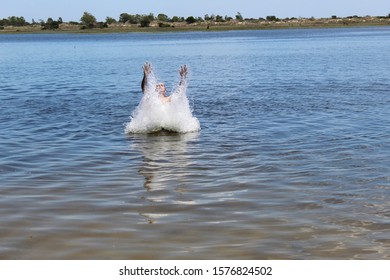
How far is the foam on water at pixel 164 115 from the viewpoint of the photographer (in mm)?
15992

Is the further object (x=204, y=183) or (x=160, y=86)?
(x=160, y=86)

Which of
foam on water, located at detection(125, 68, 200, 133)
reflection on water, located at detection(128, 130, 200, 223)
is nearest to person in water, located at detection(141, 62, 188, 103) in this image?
foam on water, located at detection(125, 68, 200, 133)

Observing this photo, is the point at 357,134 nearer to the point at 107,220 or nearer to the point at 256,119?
the point at 256,119

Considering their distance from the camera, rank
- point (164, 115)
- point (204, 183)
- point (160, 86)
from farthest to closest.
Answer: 1. point (160, 86)
2. point (164, 115)
3. point (204, 183)

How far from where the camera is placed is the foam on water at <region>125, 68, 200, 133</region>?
16.0 meters

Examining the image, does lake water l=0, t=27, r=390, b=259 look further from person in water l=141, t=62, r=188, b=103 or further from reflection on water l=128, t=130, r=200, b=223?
person in water l=141, t=62, r=188, b=103

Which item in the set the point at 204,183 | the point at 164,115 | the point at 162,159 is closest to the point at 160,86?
the point at 164,115

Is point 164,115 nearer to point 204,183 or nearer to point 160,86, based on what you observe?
point 160,86

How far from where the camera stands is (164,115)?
16.1m

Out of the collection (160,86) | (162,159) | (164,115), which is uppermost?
(160,86)

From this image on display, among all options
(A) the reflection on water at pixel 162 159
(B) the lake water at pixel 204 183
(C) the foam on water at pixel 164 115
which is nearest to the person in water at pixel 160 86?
(C) the foam on water at pixel 164 115

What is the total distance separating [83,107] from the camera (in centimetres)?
2222

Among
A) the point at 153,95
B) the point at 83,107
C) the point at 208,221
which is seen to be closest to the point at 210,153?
the point at 153,95

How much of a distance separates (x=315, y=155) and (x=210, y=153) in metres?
2.35
